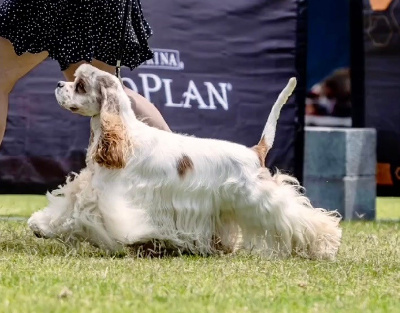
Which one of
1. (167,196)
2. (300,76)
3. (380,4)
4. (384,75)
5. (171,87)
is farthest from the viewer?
(380,4)

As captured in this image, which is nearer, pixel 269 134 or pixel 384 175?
pixel 269 134

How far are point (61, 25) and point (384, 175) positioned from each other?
4.27m

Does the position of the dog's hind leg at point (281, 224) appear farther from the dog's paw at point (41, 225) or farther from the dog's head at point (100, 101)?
the dog's paw at point (41, 225)

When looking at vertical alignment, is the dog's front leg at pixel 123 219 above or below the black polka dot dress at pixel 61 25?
below

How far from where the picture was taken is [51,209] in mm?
5406

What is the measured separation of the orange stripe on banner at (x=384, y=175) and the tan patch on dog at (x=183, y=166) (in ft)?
13.8

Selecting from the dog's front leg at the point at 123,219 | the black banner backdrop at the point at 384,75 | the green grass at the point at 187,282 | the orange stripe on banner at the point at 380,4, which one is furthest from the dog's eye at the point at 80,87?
the orange stripe on banner at the point at 380,4

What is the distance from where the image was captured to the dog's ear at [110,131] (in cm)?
517

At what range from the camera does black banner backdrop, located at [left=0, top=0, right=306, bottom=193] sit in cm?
774

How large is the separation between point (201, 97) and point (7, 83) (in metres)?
2.38

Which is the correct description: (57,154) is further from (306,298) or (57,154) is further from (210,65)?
(306,298)

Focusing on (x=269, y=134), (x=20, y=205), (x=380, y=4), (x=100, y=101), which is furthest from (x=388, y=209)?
(x=100, y=101)

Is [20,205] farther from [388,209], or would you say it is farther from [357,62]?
[388,209]

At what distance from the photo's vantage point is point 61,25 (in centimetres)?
564
